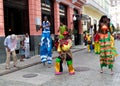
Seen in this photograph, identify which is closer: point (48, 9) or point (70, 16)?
point (48, 9)

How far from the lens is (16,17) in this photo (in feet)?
53.6

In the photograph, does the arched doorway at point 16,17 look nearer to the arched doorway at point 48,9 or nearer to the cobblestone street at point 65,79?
the arched doorway at point 48,9

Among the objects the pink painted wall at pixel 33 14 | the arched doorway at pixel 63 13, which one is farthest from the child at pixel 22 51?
the arched doorway at pixel 63 13

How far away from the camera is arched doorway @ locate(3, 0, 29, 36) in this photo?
49.4 feet

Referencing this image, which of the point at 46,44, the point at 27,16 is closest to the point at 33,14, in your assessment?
the point at 27,16

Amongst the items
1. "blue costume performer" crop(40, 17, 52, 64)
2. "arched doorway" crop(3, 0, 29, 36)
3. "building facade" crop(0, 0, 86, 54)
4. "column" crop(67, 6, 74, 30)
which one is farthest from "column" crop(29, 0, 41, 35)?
"column" crop(67, 6, 74, 30)

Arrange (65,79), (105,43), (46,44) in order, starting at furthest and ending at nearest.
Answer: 1. (46,44)
2. (105,43)
3. (65,79)

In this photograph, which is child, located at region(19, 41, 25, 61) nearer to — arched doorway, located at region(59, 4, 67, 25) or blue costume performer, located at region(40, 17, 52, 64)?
blue costume performer, located at region(40, 17, 52, 64)

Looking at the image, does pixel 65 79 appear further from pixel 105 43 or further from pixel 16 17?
pixel 16 17

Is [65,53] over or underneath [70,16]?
underneath

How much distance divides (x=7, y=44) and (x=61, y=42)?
255 cm

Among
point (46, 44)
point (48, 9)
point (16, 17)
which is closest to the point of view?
point (46, 44)

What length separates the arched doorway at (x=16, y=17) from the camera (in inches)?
593

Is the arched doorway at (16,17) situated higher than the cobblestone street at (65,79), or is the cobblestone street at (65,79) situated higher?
the arched doorway at (16,17)
